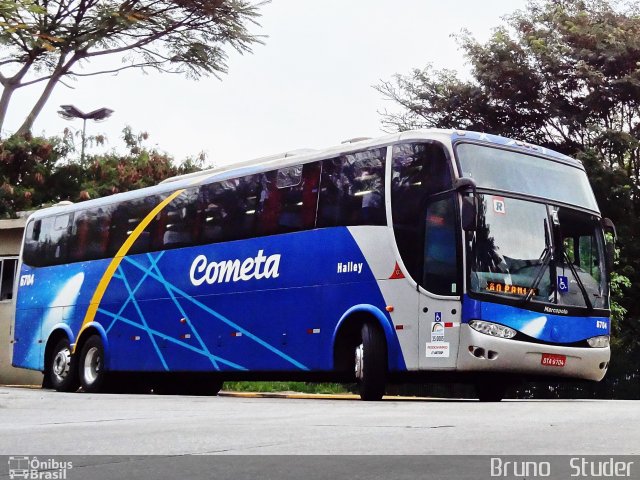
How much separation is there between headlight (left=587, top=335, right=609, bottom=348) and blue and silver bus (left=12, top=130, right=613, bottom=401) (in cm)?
2

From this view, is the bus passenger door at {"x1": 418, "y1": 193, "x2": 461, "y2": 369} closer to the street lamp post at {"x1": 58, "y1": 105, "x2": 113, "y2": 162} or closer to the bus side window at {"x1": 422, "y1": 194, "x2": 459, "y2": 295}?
the bus side window at {"x1": 422, "y1": 194, "x2": 459, "y2": 295}

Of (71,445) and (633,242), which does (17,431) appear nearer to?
(71,445)

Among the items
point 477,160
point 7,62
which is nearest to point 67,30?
point 7,62

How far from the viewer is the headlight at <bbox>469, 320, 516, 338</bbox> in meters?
13.9

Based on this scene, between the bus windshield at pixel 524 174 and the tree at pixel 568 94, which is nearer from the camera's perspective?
the bus windshield at pixel 524 174

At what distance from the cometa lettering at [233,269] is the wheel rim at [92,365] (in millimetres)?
3429

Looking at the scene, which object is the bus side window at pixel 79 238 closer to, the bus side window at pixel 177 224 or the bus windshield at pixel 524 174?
the bus side window at pixel 177 224

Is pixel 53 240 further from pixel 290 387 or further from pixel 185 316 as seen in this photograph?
pixel 290 387

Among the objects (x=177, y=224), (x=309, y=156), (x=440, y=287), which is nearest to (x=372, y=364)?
(x=440, y=287)

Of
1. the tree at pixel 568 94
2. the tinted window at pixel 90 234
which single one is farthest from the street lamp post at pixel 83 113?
the tinted window at pixel 90 234

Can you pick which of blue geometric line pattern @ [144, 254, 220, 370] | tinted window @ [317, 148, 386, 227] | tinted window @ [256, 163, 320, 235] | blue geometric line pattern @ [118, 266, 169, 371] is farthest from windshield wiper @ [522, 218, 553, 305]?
blue geometric line pattern @ [118, 266, 169, 371]

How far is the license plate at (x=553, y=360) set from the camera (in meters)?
14.3

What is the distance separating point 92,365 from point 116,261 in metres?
2.10

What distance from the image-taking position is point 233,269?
58.7ft
